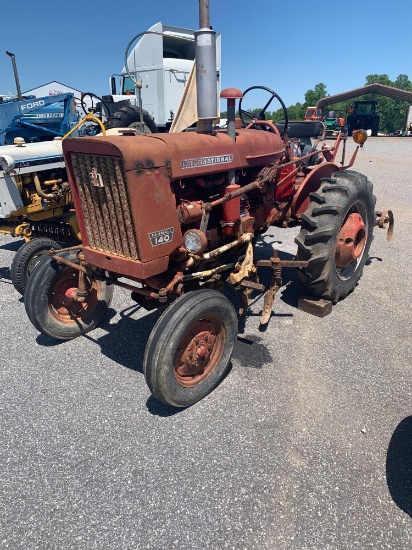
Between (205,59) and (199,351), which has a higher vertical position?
(205,59)

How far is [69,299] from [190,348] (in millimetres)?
1392

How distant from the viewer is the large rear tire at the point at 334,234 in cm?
356

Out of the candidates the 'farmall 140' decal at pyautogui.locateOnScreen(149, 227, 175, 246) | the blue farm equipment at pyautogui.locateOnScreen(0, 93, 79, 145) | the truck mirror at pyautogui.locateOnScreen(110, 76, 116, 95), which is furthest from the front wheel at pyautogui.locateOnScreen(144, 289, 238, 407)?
the truck mirror at pyautogui.locateOnScreen(110, 76, 116, 95)

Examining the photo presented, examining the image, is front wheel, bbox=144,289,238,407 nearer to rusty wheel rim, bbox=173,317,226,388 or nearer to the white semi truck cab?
rusty wheel rim, bbox=173,317,226,388

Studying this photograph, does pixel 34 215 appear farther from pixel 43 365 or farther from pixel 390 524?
pixel 390 524

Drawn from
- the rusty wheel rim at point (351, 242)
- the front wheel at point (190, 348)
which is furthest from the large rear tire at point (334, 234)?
the front wheel at point (190, 348)

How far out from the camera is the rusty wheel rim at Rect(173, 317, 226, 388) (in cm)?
265

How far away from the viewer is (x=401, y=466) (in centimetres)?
222

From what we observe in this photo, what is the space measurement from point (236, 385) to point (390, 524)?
126cm

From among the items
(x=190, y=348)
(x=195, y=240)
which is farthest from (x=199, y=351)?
(x=195, y=240)

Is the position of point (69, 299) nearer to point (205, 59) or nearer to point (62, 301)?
point (62, 301)

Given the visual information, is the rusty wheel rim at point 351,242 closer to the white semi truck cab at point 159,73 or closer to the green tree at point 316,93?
the white semi truck cab at point 159,73

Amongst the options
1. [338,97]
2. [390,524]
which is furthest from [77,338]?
[338,97]

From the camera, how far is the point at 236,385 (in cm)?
291
